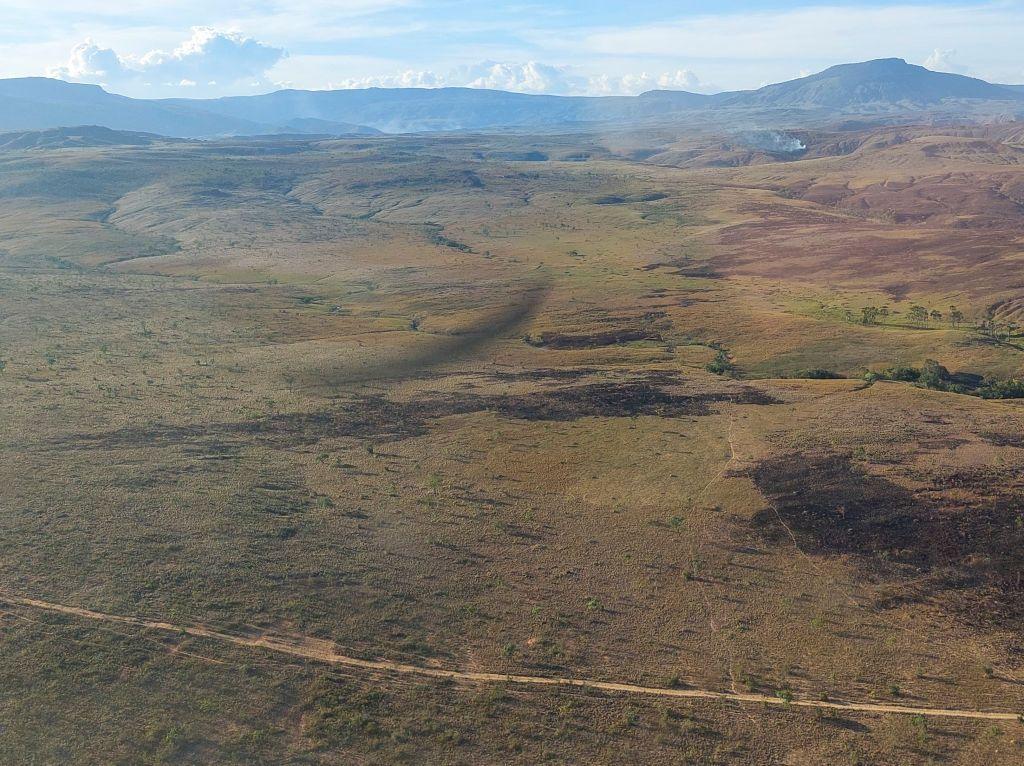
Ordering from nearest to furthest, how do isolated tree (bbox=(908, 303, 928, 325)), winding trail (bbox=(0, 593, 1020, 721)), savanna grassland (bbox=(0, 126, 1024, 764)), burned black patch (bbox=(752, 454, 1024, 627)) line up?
savanna grassland (bbox=(0, 126, 1024, 764))
winding trail (bbox=(0, 593, 1020, 721))
burned black patch (bbox=(752, 454, 1024, 627))
isolated tree (bbox=(908, 303, 928, 325))

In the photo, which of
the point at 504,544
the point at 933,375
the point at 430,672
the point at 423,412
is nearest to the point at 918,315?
the point at 933,375

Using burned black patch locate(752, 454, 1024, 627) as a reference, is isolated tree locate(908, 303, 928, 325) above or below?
above

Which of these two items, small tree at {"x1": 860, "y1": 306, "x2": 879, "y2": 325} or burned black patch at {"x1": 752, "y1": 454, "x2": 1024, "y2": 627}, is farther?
small tree at {"x1": 860, "y1": 306, "x2": 879, "y2": 325}

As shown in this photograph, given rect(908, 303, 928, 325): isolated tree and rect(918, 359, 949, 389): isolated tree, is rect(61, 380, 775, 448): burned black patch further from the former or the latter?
rect(908, 303, 928, 325): isolated tree

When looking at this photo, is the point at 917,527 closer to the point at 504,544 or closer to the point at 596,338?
the point at 504,544

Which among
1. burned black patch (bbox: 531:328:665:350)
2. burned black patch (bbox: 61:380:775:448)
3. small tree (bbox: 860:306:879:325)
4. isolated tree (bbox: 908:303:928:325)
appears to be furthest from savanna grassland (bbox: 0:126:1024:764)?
isolated tree (bbox: 908:303:928:325)

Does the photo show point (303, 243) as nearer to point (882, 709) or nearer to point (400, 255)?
point (400, 255)

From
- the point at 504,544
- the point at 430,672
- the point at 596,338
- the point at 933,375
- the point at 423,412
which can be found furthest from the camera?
the point at 596,338
